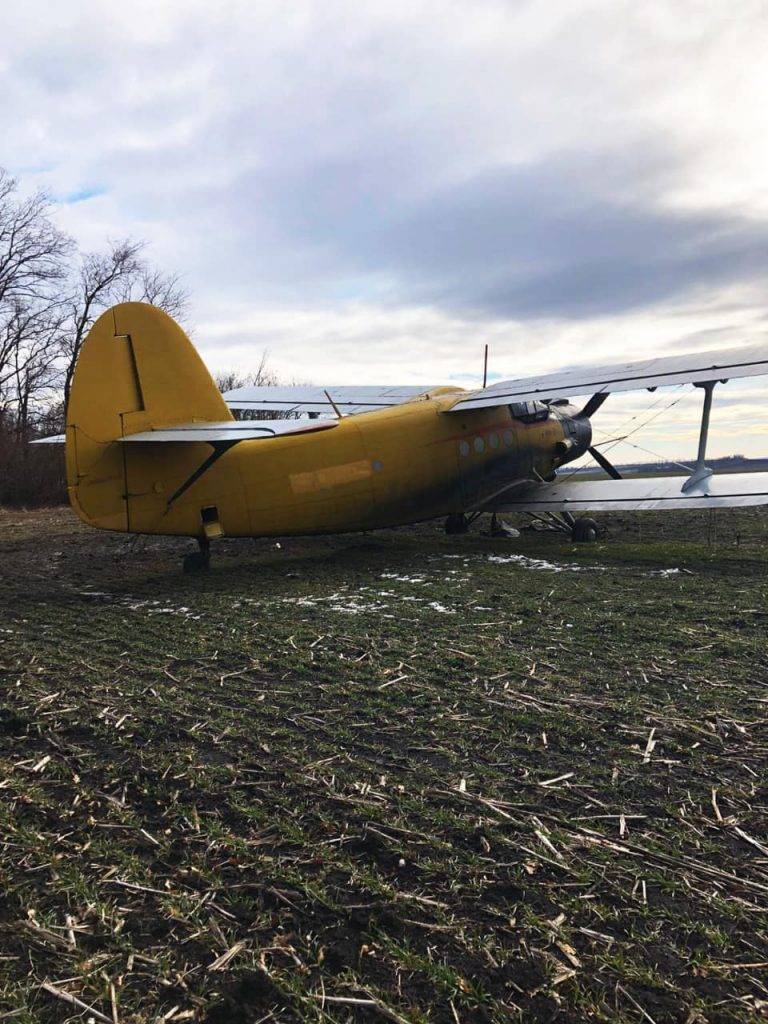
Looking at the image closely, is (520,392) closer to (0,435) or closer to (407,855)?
(407,855)

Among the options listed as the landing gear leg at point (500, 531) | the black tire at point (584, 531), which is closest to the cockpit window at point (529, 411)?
the landing gear leg at point (500, 531)

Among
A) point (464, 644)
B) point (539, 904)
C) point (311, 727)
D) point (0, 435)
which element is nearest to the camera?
point (539, 904)

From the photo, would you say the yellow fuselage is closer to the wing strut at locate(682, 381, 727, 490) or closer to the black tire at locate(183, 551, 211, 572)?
the black tire at locate(183, 551, 211, 572)

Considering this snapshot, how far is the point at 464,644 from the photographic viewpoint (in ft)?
16.1

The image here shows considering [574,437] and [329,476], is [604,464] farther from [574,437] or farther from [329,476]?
[329,476]

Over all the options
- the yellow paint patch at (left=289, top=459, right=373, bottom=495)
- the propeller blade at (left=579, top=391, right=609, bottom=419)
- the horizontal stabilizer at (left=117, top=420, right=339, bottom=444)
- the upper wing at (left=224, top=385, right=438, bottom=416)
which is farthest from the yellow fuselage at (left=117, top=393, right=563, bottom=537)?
the upper wing at (left=224, top=385, right=438, bottom=416)

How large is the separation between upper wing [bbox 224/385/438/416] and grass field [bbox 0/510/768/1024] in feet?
27.8

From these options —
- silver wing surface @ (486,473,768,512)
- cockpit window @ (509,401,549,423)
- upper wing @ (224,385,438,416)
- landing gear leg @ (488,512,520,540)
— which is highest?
upper wing @ (224,385,438,416)

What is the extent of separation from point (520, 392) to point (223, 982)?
9.40 metres

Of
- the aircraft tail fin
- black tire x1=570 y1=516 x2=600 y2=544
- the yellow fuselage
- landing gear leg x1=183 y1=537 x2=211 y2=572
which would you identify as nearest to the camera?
the aircraft tail fin

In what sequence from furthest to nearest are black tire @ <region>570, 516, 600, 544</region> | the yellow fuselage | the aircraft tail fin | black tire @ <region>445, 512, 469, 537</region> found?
black tire @ <region>445, 512, 469, 537</region> → black tire @ <region>570, 516, 600, 544</region> → the yellow fuselage → the aircraft tail fin

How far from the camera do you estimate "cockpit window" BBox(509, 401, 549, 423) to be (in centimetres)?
1188

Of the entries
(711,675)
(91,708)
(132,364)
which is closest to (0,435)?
(132,364)

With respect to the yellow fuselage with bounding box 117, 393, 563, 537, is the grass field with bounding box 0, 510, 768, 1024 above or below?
below
